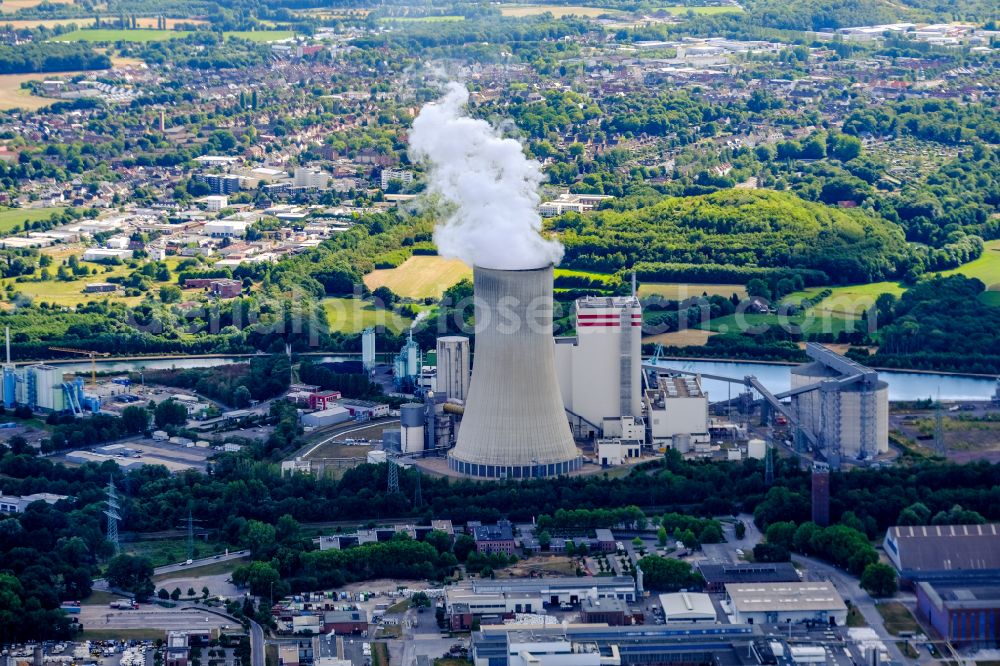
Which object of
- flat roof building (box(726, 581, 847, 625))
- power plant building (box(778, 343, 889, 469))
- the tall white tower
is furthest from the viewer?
the tall white tower

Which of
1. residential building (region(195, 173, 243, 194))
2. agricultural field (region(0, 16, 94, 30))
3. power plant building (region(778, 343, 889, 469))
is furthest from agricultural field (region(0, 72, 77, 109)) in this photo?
power plant building (region(778, 343, 889, 469))

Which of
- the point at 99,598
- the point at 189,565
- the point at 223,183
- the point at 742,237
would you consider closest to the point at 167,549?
the point at 189,565

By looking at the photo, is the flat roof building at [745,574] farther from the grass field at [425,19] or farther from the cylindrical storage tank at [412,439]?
the grass field at [425,19]

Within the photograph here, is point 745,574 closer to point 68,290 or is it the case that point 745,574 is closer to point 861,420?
point 861,420

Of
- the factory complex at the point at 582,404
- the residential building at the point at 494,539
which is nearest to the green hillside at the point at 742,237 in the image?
the factory complex at the point at 582,404

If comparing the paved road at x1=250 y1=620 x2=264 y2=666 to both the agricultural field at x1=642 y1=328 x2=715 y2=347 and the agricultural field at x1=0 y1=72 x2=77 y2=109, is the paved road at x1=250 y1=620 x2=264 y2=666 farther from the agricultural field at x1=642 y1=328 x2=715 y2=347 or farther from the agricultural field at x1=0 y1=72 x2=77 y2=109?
the agricultural field at x1=0 y1=72 x2=77 y2=109

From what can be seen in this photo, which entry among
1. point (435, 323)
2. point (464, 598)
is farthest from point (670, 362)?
point (464, 598)
